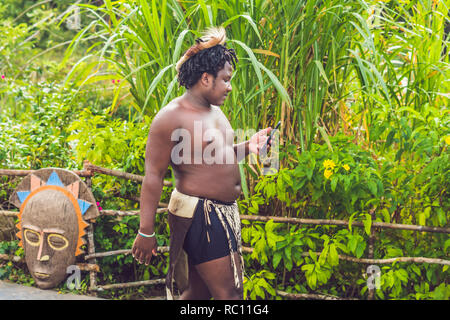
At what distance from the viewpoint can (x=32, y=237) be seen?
11.8 ft

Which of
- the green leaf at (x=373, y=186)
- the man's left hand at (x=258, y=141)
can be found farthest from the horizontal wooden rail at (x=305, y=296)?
the man's left hand at (x=258, y=141)

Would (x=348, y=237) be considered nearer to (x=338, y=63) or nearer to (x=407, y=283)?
(x=407, y=283)

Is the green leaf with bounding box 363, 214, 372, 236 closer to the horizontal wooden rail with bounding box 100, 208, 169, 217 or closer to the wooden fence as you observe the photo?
the wooden fence

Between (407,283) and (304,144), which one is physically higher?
(304,144)

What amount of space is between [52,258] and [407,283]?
2236mm

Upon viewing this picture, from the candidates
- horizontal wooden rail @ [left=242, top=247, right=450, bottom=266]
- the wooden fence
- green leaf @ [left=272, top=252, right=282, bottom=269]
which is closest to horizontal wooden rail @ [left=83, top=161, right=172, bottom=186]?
the wooden fence

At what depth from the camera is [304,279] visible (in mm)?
3518

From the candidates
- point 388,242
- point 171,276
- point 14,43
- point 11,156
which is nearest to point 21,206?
point 11,156

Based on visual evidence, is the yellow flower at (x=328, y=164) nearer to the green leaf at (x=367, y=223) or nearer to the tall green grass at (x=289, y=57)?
the tall green grass at (x=289, y=57)

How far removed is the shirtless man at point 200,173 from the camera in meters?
2.32

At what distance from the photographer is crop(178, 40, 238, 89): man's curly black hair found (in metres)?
2.32

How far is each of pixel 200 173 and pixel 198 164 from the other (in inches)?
1.6

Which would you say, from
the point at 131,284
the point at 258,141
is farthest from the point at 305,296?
the point at 258,141

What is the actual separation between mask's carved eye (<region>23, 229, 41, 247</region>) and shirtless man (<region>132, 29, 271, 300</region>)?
1.44 metres
